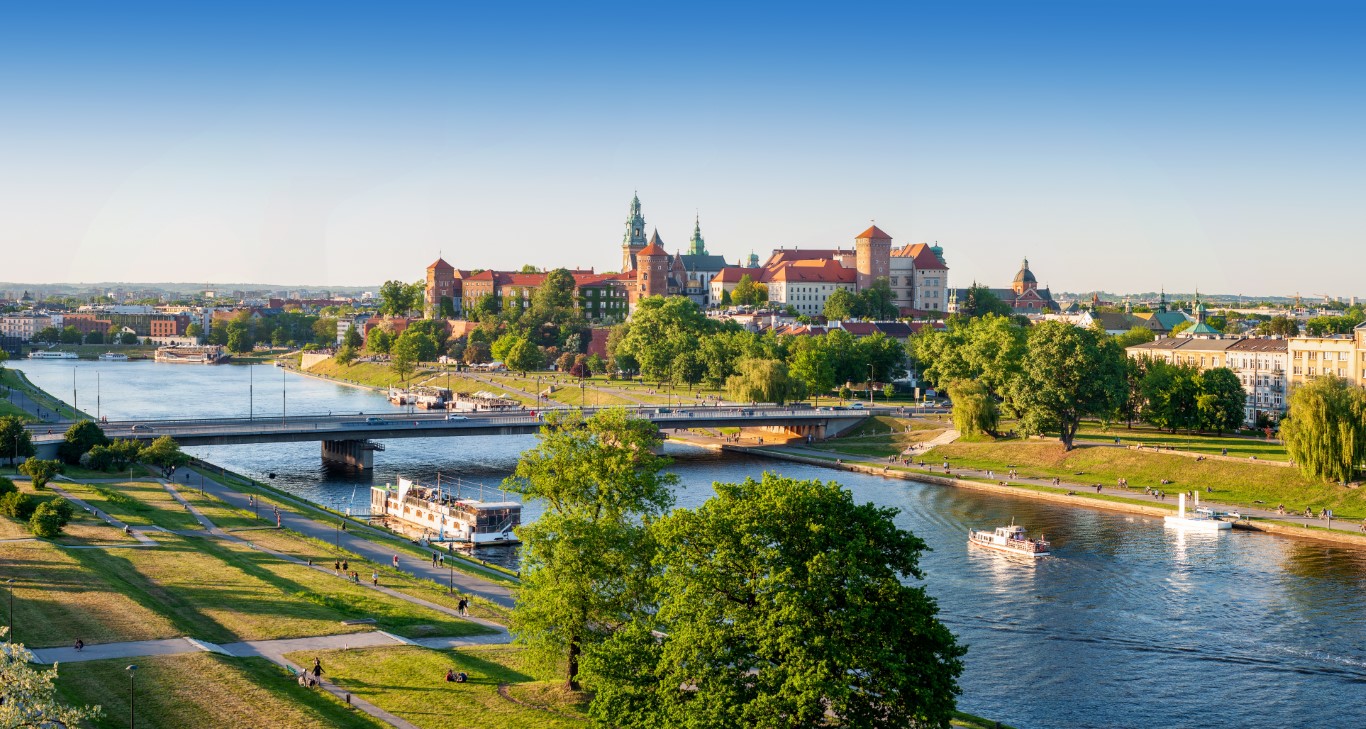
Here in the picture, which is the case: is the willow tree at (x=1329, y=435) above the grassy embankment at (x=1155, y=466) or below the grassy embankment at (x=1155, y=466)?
above

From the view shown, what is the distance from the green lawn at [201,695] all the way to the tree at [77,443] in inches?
1833

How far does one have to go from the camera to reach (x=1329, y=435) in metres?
73.8

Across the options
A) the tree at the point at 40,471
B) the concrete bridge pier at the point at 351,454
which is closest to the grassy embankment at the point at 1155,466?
the concrete bridge pier at the point at 351,454

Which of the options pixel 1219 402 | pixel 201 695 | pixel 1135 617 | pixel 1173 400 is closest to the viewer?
pixel 201 695

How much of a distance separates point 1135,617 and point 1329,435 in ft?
91.1

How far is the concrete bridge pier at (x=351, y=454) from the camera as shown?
316 feet

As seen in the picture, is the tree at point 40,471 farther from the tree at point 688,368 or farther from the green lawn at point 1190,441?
the tree at point 688,368

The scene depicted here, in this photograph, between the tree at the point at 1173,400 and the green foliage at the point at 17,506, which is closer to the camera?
the green foliage at the point at 17,506

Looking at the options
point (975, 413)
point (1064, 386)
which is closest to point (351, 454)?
point (975, 413)

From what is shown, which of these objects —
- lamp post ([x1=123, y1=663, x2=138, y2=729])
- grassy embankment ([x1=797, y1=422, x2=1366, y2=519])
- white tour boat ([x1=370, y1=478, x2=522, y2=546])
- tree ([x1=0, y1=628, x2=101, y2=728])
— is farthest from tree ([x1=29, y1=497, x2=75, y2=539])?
grassy embankment ([x1=797, y1=422, x2=1366, y2=519])

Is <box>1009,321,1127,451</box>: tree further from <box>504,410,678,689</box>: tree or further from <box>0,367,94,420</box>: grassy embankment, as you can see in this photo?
<box>0,367,94,420</box>: grassy embankment

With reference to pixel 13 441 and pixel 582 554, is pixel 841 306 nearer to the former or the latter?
pixel 13 441

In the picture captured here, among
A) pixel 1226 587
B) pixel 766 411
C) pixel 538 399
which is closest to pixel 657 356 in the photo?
pixel 538 399

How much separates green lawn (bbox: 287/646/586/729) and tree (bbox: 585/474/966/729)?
4296 millimetres
